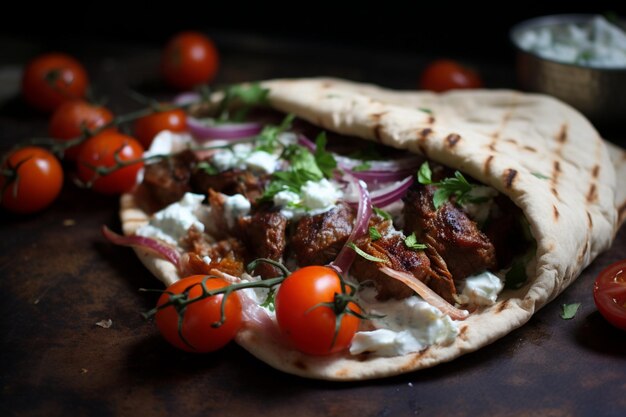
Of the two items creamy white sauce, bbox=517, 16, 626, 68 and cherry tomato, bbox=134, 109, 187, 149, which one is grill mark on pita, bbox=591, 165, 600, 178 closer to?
creamy white sauce, bbox=517, 16, 626, 68

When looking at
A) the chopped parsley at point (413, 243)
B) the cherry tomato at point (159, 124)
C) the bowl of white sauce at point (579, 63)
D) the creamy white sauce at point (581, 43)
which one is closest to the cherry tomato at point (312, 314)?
the chopped parsley at point (413, 243)

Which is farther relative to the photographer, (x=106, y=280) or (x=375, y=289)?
(x=106, y=280)

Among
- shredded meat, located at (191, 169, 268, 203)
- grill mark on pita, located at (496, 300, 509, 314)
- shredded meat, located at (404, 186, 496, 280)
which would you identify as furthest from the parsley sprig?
shredded meat, located at (191, 169, 268, 203)

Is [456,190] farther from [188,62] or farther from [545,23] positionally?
[188,62]

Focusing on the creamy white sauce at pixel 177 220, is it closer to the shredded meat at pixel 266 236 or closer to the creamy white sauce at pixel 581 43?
the shredded meat at pixel 266 236

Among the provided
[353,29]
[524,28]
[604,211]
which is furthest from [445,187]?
[353,29]

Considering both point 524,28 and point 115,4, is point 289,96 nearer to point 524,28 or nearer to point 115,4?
point 524,28
